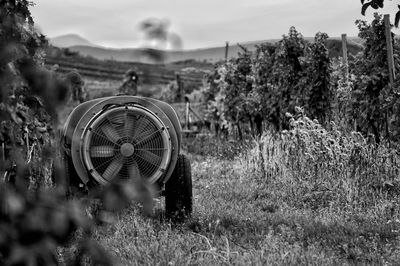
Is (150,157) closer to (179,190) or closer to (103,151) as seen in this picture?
(103,151)

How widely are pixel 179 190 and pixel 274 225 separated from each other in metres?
1.08

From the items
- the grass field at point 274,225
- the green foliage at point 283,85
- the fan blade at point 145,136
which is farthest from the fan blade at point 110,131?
the green foliage at point 283,85

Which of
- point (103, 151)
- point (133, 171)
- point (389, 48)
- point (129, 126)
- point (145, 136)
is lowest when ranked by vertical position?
point (133, 171)

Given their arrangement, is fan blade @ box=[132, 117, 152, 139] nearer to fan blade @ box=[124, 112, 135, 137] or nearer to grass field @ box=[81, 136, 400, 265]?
fan blade @ box=[124, 112, 135, 137]

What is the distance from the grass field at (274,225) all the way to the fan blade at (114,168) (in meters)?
0.41

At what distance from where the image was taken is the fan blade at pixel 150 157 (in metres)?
6.14

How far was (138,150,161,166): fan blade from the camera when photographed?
20.1 feet

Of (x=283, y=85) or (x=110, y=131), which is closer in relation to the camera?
(x=110, y=131)

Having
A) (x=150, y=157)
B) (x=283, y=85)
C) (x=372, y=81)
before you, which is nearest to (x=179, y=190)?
(x=150, y=157)

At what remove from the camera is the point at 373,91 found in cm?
1080

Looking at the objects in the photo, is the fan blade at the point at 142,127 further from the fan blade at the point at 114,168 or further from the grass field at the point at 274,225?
the grass field at the point at 274,225

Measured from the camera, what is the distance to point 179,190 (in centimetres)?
652

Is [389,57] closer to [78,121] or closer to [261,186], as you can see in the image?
[261,186]

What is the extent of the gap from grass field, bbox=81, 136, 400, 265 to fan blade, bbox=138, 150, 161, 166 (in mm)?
516
